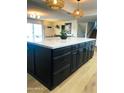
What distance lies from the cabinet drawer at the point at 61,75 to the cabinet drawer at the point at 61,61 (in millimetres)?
111

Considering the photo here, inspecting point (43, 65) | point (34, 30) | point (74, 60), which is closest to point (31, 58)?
point (43, 65)

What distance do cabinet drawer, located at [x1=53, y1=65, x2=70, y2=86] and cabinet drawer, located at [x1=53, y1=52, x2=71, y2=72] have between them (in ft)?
0.36

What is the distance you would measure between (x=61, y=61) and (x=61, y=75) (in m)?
0.32

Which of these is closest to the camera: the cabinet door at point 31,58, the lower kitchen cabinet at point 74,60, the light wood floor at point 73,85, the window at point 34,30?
the light wood floor at point 73,85

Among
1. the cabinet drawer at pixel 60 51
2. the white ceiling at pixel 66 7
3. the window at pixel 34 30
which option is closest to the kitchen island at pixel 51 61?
the cabinet drawer at pixel 60 51

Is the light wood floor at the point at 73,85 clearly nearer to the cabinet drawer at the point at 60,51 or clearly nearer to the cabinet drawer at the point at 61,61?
the cabinet drawer at the point at 61,61

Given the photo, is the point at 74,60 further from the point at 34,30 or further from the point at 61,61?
the point at 34,30

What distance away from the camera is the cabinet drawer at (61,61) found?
95.2 inches

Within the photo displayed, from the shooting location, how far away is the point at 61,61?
264 cm
